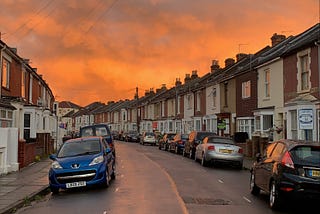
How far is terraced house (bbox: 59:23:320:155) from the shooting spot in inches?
874

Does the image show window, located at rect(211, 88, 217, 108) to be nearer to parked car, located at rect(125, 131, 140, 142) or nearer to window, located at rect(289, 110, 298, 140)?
window, located at rect(289, 110, 298, 140)

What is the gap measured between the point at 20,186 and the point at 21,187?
0.26m

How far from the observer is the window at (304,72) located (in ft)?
76.0

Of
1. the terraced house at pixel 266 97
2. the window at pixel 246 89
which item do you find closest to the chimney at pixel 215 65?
the terraced house at pixel 266 97

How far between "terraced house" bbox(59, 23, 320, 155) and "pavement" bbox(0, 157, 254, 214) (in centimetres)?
926

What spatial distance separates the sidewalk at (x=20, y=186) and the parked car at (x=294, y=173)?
6208 mm

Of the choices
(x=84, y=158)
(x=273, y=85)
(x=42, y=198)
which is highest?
(x=273, y=85)

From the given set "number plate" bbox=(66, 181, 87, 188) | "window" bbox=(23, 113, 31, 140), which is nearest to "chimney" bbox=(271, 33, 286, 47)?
"window" bbox=(23, 113, 31, 140)

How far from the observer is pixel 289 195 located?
10375 mm

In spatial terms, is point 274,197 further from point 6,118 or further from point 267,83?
point 267,83

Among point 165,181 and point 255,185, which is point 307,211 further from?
point 165,181

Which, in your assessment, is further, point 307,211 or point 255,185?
point 255,185

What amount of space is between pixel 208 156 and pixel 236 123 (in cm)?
1317

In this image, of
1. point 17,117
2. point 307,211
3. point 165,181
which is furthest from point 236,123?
point 307,211
